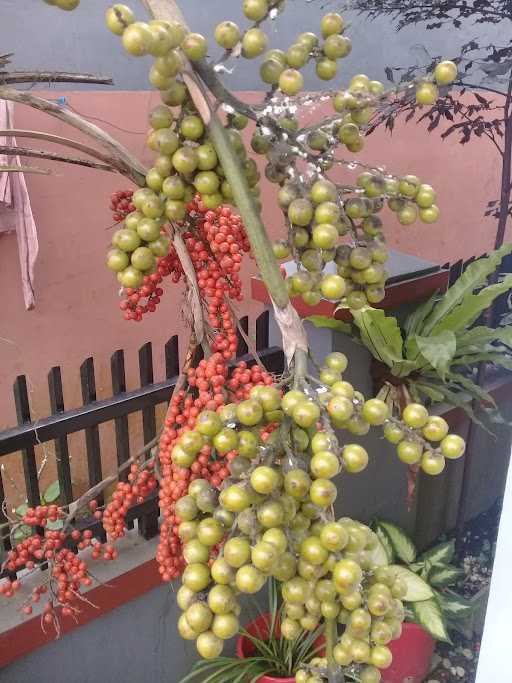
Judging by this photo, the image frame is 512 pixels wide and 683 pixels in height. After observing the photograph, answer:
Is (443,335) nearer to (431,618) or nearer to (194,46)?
(431,618)

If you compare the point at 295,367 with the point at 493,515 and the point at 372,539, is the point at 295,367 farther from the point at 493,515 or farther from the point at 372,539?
the point at 493,515

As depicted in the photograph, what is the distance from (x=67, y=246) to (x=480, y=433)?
202 centimetres

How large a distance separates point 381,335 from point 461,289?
0.38 m

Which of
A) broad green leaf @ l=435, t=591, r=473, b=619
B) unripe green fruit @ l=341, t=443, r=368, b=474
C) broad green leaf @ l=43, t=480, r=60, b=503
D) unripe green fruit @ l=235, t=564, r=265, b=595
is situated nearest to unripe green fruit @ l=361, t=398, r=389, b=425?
unripe green fruit @ l=341, t=443, r=368, b=474

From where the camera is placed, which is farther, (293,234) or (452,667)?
(452,667)

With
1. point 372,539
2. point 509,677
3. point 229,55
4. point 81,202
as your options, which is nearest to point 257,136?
point 229,55

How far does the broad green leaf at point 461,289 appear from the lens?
2.00 meters

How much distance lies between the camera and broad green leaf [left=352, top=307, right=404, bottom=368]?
5.82 ft

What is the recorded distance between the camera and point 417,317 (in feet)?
6.95

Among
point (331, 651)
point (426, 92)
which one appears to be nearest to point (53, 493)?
point (331, 651)

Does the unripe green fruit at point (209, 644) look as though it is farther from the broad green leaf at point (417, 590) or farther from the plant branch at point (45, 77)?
the broad green leaf at point (417, 590)

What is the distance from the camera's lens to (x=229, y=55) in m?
0.42

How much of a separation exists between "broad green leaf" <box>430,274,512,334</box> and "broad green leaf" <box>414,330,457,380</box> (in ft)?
0.68

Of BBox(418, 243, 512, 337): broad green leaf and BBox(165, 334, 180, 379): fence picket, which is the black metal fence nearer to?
BBox(165, 334, 180, 379): fence picket
